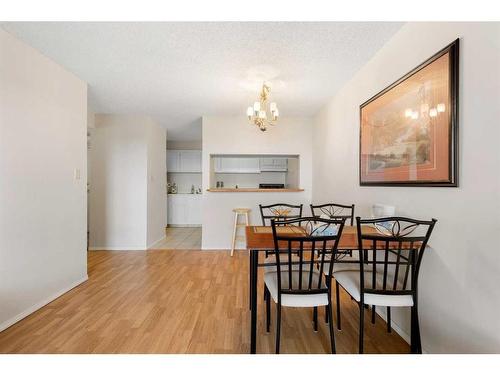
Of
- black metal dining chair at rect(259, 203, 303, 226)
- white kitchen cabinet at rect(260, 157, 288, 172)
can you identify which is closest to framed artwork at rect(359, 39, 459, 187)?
black metal dining chair at rect(259, 203, 303, 226)

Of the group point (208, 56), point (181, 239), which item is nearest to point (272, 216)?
point (208, 56)

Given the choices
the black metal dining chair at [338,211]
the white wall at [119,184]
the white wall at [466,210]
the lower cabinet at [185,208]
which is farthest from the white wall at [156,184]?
the white wall at [466,210]

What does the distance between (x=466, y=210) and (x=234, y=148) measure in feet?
11.4

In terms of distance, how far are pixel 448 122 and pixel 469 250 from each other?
0.70 metres

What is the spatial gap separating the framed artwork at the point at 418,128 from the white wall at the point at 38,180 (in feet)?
9.81

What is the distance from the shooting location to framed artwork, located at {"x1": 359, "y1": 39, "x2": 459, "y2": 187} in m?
1.41

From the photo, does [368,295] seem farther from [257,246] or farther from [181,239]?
[181,239]

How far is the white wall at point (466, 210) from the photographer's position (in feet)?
3.87

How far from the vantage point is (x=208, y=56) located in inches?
91.8

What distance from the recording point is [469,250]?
4.30 ft

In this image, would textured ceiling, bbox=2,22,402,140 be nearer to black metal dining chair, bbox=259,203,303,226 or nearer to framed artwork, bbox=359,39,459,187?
framed artwork, bbox=359,39,459,187

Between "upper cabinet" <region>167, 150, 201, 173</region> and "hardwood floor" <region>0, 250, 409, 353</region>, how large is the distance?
4.22 meters
